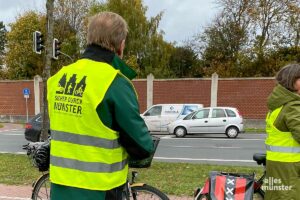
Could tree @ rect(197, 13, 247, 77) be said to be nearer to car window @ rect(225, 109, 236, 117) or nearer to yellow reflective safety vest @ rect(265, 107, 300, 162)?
car window @ rect(225, 109, 236, 117)

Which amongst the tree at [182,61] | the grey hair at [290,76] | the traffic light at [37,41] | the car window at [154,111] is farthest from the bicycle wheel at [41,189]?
the tree at [182,61]

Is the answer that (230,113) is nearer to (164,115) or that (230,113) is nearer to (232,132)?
(232,132)

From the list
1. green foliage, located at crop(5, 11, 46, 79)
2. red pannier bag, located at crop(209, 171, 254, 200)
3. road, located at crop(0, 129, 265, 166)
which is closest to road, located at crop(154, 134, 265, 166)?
road, located at crop(0, 129, 265, 166)

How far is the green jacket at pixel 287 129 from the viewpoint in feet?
11.2

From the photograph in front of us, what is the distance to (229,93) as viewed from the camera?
2752 centimetres

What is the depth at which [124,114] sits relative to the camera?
7.69 feet

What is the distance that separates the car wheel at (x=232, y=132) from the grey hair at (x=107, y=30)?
17.9 m

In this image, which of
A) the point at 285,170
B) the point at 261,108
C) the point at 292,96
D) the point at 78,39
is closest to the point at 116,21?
the point at 292,96

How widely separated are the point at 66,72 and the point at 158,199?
2.06 m

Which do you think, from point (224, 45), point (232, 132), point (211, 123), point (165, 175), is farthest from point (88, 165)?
point (224, 45)

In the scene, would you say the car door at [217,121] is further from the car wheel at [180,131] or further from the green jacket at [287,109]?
the green jacket at [287,109]

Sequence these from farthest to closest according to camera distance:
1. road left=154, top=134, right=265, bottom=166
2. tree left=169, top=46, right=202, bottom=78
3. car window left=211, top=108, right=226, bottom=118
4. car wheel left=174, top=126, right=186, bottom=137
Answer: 1. tree left=169, top=46, right=202, bottom=78
2. car wheel left=174, top=126, right=186, bottom=137
3. car window left=211, top=108, right=226, bottom=118
4. road left=154, top=134, right=265, bottom=166

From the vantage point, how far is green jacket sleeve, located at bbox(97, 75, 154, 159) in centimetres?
234

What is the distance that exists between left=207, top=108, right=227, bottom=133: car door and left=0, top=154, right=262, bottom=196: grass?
1086 cm
